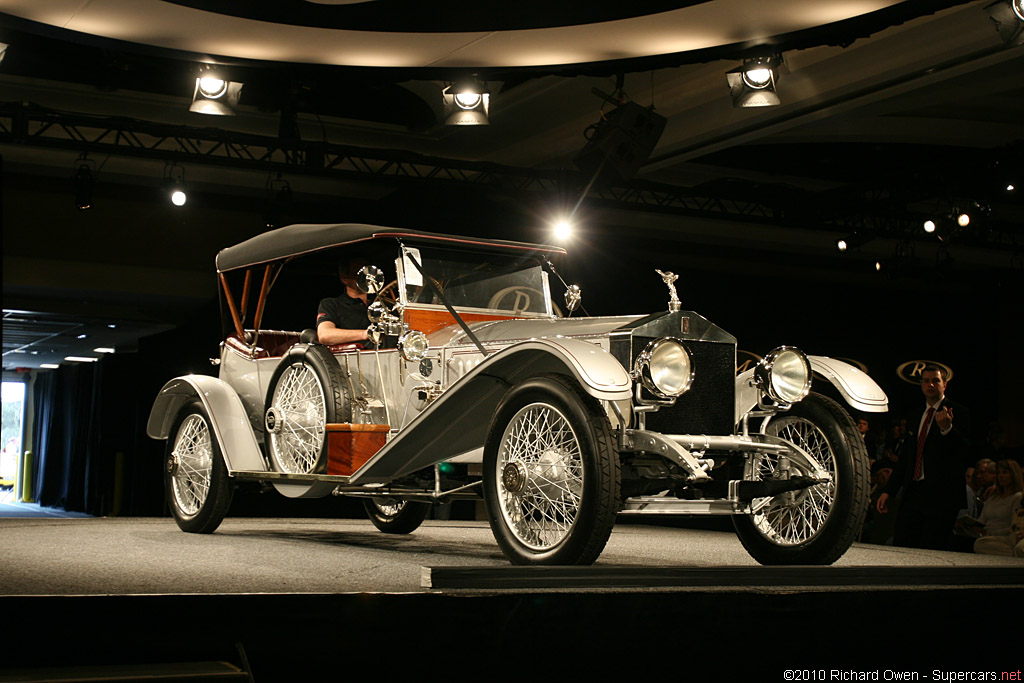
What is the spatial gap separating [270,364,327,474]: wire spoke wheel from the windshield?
0.66 metres

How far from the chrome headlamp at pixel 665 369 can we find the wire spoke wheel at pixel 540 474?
1.18 feet

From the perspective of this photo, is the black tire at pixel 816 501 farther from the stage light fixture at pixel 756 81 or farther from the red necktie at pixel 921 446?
the stage light fixture at pixel 756 81

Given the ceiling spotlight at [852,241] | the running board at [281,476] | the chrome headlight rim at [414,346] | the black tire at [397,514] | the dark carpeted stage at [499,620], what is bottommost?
the dark carpeted stage at [499,620]

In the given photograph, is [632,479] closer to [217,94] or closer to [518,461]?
[518,461]

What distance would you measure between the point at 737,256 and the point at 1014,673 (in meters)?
13.3

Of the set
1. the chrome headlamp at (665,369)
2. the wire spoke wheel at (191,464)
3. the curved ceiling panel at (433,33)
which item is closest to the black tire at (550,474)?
the chrome headlamp at (665,369)

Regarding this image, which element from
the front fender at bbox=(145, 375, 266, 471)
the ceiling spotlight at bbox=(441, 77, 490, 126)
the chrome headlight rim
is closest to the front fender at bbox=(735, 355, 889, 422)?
the chrome headlight rim

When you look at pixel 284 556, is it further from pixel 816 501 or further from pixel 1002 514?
pixel 1002 514

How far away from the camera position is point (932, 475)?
5816mm

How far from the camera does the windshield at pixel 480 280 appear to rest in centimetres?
530

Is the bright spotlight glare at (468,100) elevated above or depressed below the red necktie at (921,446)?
above

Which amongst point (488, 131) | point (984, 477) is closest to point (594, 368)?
point (984, 477)

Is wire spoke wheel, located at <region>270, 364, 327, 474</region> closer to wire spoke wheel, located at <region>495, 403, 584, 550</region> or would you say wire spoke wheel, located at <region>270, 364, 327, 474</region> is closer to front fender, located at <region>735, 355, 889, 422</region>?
wire spoke wheel, located at <region>495, 403, 584, 550</region>

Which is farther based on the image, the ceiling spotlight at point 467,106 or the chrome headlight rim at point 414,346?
the ceiling spotlight at point 467,106
